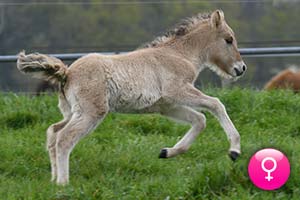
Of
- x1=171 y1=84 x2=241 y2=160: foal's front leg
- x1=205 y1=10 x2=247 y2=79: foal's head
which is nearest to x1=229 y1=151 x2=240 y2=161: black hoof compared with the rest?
x1=171 y1=84 x2=241 y2=160: foal's front leg

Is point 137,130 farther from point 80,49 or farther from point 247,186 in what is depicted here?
point 80,49

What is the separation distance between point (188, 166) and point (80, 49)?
6.41m

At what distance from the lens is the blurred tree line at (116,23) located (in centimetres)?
1459

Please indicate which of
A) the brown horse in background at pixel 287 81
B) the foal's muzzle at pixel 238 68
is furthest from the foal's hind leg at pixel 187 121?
the brown horse in background at pixel 287 81

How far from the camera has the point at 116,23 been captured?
48.8ft

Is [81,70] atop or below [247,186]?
atop

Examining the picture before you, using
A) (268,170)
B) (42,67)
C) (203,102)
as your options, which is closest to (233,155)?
(203,102)

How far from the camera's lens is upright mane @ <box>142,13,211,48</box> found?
937cm

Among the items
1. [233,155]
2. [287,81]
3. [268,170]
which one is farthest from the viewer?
[287,81]

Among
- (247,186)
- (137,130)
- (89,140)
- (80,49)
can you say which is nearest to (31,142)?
(89,140)

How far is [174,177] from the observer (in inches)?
324

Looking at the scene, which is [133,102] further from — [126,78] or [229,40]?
[229,40]

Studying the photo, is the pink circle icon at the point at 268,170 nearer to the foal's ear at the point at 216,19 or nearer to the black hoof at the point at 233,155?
the black hoof at the point at 233,155

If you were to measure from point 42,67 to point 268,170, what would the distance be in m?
2.30
